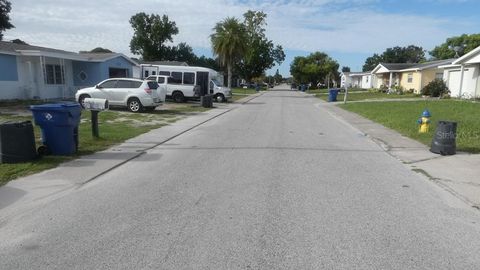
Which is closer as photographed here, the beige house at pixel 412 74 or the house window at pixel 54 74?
the house window at pixel 54 74

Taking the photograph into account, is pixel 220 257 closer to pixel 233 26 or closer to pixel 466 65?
pixel 466 65

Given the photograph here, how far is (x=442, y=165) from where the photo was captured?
8.88m

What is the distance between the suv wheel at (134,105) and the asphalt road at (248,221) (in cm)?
1205

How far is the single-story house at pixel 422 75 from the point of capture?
41.7 meters

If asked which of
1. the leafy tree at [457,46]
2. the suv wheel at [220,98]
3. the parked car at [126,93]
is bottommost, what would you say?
the suv wheel at [220,98]

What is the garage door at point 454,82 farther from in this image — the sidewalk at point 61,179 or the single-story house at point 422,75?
the sidewalk at point 61,179

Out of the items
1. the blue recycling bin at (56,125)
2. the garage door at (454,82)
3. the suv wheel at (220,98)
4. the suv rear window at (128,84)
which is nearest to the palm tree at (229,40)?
the suv wheel at (220,98)

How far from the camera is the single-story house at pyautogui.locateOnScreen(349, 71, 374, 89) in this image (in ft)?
227

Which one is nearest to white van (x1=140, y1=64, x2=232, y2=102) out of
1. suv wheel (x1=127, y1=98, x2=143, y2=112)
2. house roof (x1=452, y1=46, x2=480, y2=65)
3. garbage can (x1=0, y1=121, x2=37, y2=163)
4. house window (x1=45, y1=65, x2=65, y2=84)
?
house window (x1=45, y1=65, x2=65, y2=84)

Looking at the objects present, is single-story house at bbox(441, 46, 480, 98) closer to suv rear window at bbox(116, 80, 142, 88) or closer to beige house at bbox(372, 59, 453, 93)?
beige house at bbox(372, 59, 453, 93)

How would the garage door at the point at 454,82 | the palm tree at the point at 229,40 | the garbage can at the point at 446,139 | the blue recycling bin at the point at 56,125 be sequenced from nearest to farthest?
the blue recycling bin at the point at 56,125, the garbage can at the point at 446,139, the garage door at the point at 454,82, the palm tree at the point at 229,40

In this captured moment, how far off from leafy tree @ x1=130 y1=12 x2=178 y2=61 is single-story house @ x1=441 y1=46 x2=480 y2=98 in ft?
207

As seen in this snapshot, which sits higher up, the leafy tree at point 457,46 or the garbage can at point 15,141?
the leafy tree at point 457,46

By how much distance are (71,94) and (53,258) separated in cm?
2608
